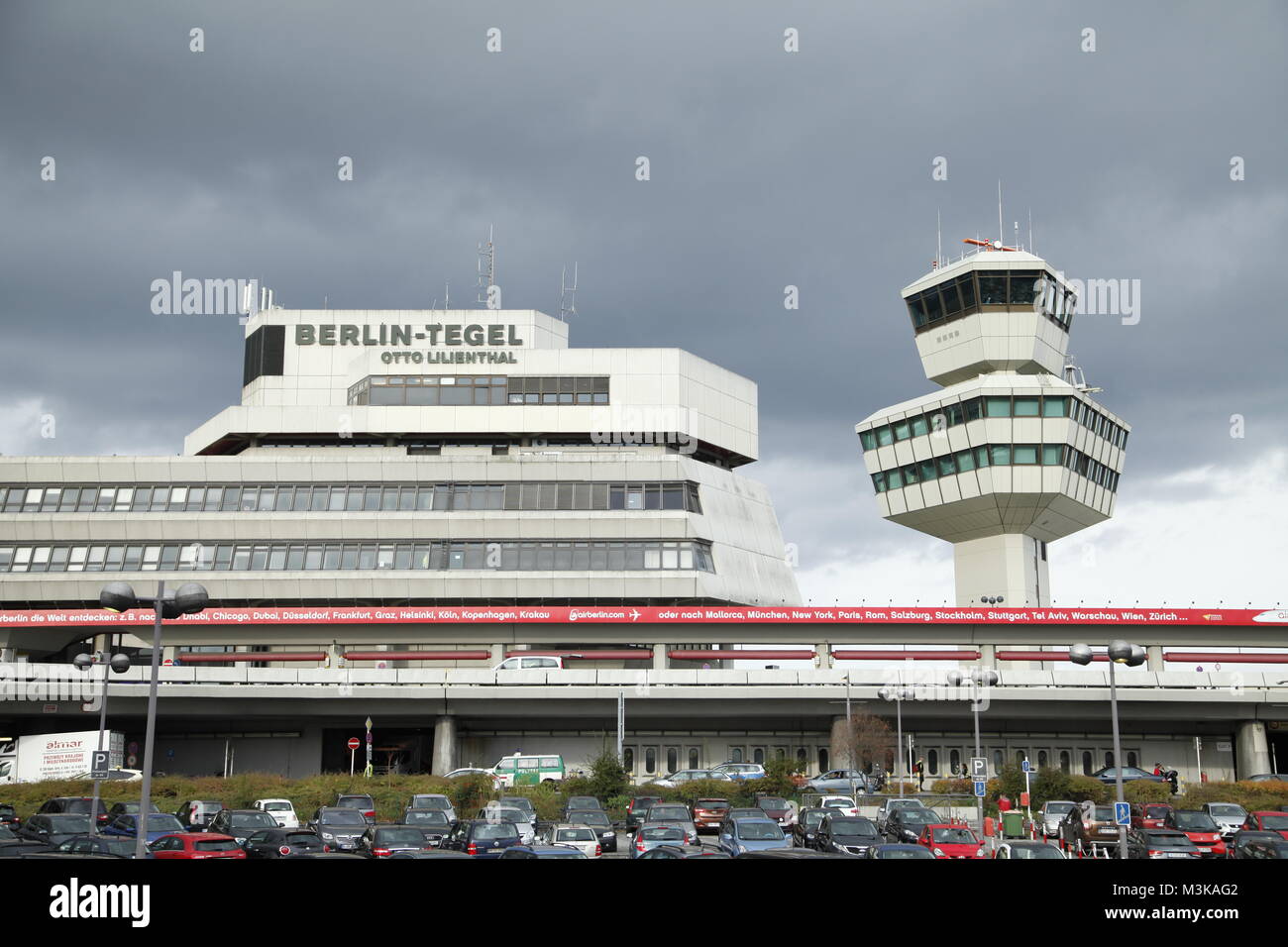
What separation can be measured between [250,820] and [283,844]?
747cm

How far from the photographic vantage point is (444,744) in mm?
71000

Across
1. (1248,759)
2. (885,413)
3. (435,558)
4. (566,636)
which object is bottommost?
(1248,759)

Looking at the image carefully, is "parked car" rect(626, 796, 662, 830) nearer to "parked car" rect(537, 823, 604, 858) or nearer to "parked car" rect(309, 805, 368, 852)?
"parked car" rect(537, 823, 604, 858)

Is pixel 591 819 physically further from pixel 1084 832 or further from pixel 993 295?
pixel 993 295

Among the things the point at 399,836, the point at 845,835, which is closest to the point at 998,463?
the point at 845,835

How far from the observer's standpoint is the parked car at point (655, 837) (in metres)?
31.8

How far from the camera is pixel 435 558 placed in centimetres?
7981

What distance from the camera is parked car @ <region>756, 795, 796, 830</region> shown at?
137 feet

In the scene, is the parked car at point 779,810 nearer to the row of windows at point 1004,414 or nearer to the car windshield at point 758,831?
the car windshield at point 758,831

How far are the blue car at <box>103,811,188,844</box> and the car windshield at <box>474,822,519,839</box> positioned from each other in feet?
24.9

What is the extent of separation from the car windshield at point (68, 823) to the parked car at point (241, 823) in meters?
3.52
